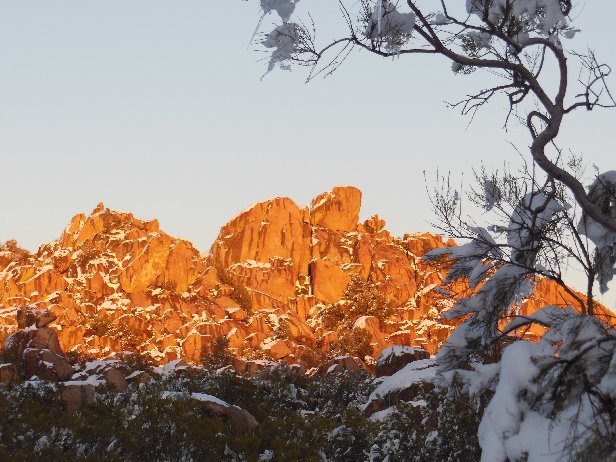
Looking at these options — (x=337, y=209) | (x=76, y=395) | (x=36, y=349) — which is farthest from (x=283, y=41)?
(x=337, y=209)

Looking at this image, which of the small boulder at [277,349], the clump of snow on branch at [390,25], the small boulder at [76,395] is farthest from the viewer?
the small boulder at [277,349]

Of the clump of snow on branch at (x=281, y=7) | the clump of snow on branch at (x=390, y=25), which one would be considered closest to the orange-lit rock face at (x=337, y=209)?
the clump of snow on branch at (x=390, y=25)

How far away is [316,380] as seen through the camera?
25781mm

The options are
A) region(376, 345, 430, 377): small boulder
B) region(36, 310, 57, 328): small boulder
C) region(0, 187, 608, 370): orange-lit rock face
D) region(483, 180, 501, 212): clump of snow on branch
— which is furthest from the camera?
region(0, 187, 608, 370): orange-lit rock face

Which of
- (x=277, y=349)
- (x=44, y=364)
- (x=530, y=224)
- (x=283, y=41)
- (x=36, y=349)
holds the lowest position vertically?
(x=44, y=364)

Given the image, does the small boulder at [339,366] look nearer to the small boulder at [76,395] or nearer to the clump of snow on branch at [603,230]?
the small boulder at [76,395]

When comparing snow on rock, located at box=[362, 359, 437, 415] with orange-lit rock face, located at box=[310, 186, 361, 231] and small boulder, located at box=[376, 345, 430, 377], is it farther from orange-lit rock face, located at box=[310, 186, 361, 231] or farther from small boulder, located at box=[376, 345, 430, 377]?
orange-lit rock face, located at box=[310, 186, 361, 231]

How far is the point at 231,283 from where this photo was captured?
5444 centimetres

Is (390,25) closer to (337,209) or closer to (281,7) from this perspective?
(281,7)

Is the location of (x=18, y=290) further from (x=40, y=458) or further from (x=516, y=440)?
(x=516, y=440)

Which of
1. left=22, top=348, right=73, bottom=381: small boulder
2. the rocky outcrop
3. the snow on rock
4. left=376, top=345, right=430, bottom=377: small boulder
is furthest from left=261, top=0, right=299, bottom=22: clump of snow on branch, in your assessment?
left=22, top=348, right=73, bottom=381: small boulder

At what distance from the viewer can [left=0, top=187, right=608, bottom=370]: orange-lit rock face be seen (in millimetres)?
45656

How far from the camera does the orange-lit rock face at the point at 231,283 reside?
150 feet

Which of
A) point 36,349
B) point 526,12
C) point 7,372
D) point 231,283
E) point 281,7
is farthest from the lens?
point 231,283
